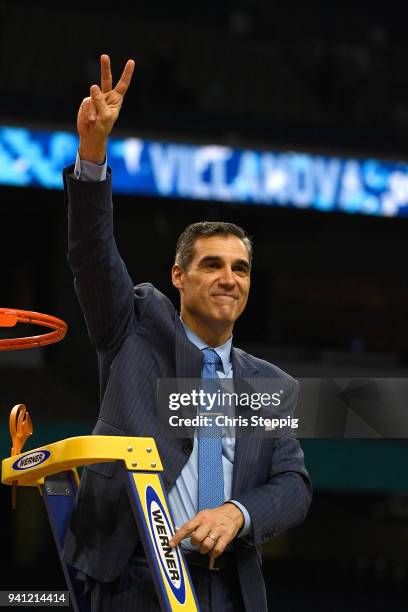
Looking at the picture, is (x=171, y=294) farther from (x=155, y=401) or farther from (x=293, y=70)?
(x=155, y=401)

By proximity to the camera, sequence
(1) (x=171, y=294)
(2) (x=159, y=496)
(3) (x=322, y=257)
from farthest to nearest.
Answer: (3) (x=322, y=257) → (1) (x=171, y=294) → (2) (x=159, y=496)

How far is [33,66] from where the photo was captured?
17000 mm

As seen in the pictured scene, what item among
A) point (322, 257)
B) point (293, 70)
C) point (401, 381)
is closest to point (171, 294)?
point (322, 257)

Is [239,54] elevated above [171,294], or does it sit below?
above

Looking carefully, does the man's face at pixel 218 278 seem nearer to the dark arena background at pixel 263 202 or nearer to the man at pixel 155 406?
the man at pixel 155 406

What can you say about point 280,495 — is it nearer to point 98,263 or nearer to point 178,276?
point 178,276

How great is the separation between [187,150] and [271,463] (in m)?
11.1

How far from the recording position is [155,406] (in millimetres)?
3045

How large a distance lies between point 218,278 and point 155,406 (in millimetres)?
405

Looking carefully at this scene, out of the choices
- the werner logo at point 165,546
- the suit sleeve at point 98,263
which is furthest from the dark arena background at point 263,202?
the werner logo at point 165,546

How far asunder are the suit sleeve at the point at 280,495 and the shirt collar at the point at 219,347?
22cm

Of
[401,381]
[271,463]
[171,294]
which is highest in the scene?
[401,381]

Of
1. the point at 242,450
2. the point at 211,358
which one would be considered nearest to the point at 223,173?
the point at 211,358

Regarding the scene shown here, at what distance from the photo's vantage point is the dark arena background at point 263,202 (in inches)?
547
